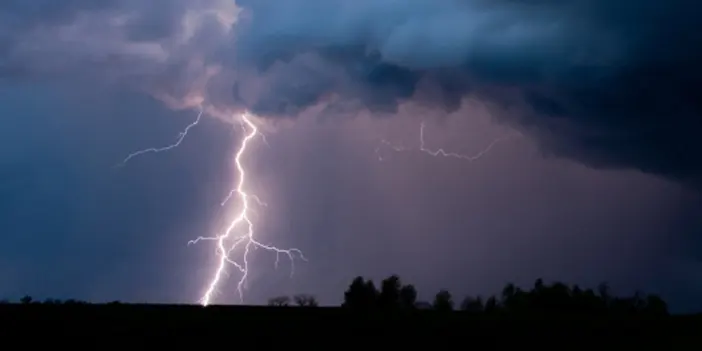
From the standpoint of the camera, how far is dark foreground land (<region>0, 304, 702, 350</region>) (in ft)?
71.2

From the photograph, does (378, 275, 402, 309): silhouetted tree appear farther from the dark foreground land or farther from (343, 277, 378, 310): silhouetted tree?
the dark foreground land

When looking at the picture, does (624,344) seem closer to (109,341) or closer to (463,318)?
(463,318)

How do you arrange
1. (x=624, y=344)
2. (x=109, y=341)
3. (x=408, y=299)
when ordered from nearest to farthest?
1. (x=109, y=341)
2. (x=624, y=344)
3. (x=408, y=299)

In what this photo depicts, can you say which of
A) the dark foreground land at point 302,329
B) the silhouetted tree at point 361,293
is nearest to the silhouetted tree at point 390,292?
the silhouetted tree at point 361,293

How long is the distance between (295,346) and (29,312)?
637cm

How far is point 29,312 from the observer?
893 inches

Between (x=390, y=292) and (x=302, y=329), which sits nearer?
(x=302, y=329)

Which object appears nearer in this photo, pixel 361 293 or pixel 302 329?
pixel 302 329

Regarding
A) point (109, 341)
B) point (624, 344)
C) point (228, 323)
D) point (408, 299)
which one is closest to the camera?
point (109, 341)

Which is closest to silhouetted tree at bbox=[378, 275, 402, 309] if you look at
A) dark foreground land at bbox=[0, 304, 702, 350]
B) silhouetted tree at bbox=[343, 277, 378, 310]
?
silhouetted tree at bbox=[343, 277, 378, 310]

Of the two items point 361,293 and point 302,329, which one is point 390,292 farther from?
point 302,329

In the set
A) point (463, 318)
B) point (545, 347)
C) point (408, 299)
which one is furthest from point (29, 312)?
point (408, 299)

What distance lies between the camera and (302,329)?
22922mm

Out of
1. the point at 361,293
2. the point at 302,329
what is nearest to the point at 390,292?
the point at 361,293
